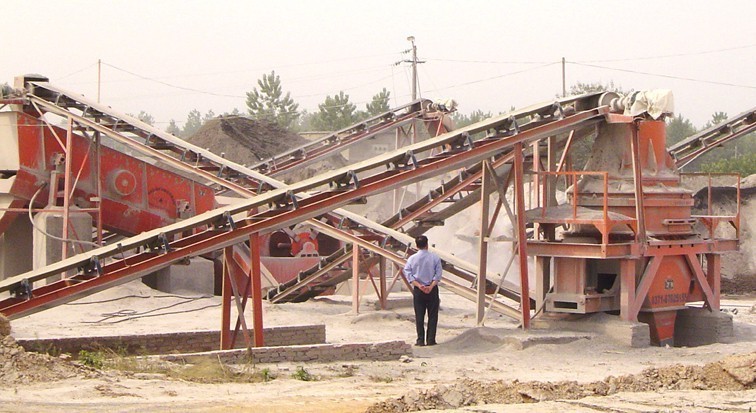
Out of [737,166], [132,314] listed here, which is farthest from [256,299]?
[737,166]

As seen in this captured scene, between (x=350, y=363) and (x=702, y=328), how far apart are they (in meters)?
7.74

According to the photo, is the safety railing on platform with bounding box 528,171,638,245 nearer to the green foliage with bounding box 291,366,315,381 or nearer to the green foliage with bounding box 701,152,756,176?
the green foliage with bounding box 291,366,315,381

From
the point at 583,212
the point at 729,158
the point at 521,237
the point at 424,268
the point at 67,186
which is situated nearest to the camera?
the point at 424,268

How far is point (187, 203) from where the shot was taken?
81.2 feet

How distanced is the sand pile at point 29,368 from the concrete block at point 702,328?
11.2m

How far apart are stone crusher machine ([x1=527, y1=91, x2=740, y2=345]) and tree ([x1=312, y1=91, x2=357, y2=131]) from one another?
61.4m

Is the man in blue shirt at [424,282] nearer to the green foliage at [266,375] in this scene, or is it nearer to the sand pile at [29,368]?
the green foliage at [266,375]

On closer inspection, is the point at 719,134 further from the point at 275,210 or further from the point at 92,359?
the point at 92,359

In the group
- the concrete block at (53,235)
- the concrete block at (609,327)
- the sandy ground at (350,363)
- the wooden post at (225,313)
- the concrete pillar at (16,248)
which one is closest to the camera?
the sandy ground at (350,363)

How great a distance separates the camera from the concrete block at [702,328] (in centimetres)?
1911

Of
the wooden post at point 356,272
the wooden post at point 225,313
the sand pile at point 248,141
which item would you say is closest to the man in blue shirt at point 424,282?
the wooden post at point 225,313

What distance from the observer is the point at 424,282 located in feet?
53.4

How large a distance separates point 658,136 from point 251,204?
24.2 ft

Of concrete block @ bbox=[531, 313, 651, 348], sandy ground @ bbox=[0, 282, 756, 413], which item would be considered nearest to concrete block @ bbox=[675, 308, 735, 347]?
sandy ground @ bbox=[0, 282, 756, 413]
